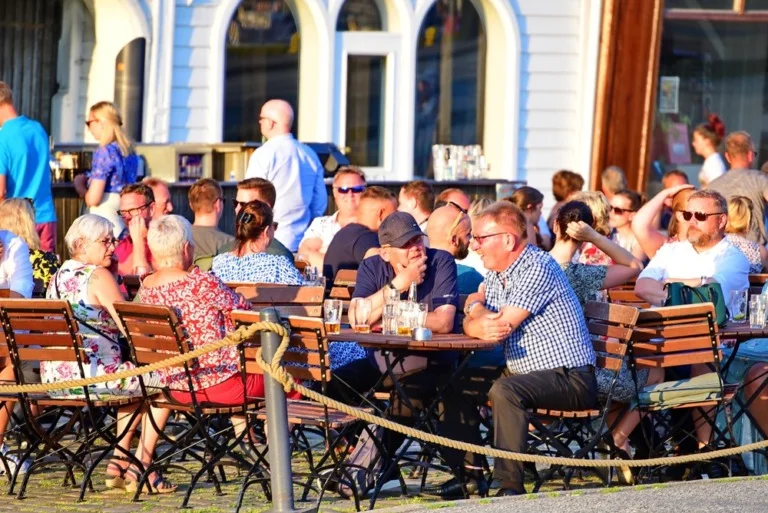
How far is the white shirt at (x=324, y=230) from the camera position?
35.8ft

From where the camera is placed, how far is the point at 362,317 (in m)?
7.77

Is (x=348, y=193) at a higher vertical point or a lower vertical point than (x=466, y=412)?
higher

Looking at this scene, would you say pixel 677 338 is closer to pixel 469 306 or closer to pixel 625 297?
pixel 469 306

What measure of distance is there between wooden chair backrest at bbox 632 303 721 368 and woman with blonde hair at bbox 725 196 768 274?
7.56 ft

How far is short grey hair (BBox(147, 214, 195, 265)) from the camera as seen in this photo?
25.2 feet

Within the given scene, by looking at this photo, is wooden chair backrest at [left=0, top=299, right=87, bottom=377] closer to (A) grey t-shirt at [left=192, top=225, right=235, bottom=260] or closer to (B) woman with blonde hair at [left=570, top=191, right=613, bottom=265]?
(A) grey t-shirt at [left=192, top=225, right=235, bottom=260]

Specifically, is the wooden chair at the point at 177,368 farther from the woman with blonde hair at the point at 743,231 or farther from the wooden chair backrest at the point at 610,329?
the woman with blonde hair at the point at 743,231

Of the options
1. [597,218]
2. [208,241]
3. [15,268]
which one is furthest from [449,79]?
[15,268]

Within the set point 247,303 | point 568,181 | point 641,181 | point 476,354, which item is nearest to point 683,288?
point 476,354

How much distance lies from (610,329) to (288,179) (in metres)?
4.78

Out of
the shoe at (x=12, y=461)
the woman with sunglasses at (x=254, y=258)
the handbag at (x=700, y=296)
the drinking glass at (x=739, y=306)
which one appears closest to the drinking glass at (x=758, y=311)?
the handbag at (x=700, y=296)

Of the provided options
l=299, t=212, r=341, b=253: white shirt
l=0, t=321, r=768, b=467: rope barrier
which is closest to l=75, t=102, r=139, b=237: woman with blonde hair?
l=299, t=212, r=341, b=253: white shirt

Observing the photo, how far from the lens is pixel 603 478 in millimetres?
8047

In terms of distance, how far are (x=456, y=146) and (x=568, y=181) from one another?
2.90 meters
